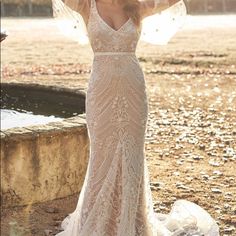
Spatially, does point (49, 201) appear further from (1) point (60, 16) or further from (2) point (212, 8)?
(2) point (212, 8)

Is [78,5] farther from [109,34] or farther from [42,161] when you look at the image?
[42,161]

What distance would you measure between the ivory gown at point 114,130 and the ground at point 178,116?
4.10 ft

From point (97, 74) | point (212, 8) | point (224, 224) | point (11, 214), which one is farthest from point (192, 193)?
point (212, 8)

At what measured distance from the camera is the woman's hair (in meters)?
4.11

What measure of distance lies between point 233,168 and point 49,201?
2.59 meters

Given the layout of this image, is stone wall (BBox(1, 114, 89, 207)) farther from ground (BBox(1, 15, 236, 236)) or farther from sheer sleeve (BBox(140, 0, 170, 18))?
sheer sleeve (BBox(140, 0, 170, 18))

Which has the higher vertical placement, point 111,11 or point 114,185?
point 111,11

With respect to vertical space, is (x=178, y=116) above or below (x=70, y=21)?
below

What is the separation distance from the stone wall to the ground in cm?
15

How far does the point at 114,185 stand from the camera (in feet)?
13.8

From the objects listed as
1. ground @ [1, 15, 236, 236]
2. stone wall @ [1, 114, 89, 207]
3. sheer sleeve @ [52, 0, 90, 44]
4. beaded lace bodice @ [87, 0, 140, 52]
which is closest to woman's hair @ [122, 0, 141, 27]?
beaded lace bodice @ [87, 0, 140, 52]

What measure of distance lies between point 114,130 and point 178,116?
6.76 metres

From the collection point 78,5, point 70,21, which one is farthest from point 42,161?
point 78,5

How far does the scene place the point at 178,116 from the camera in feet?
35.5
